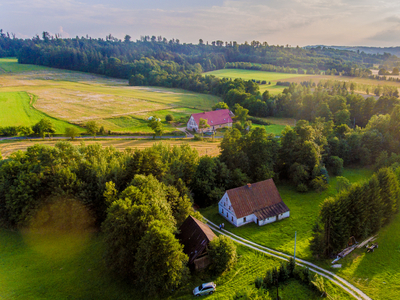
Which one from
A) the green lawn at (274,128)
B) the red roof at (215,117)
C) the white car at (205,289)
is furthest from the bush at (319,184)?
the red roof at (215,117)

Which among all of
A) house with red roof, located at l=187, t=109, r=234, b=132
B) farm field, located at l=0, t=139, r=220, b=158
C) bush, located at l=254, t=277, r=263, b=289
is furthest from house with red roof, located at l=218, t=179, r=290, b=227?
house with red roof, located at l=187, t=109, r=234, b=132

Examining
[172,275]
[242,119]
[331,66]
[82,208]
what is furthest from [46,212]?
[331,66]

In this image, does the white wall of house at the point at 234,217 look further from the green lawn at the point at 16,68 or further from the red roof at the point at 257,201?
the green lawn at the point at 16,68

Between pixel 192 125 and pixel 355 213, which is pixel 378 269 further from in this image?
pixel 192 125

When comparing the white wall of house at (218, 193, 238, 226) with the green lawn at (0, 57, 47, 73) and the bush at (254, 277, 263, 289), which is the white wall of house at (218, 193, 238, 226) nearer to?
the bush at (254, 277, 263, 289)

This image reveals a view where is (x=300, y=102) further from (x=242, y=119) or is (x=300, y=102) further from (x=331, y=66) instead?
(x=331, y=66)

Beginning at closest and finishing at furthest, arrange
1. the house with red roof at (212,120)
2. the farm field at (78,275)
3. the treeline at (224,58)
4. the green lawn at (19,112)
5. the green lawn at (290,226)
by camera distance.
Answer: the farm field at (78,275), the green lawn at (290,226), the green lawn at (19,112), the house with red roof at (212,120), the treeline at (224,58)
